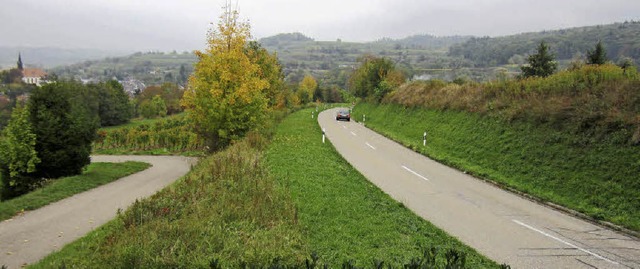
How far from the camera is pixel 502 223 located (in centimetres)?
915

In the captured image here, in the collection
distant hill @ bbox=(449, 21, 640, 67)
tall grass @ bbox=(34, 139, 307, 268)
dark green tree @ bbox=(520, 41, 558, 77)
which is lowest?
tall grass @ bbox=(34, 139, 307, 268)

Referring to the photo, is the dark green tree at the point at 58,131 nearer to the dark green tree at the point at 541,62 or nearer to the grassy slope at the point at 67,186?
the grassy slope at the point at 67,186

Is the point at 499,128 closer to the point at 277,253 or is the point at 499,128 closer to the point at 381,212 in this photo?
the point at 381,212

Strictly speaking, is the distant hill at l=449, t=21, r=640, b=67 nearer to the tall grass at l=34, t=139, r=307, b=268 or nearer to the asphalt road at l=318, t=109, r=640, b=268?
the asphalt road at l=318, t=109, r=640, b=268

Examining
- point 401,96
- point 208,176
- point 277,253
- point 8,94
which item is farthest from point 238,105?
point 8,94

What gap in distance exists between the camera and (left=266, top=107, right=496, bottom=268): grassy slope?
22.8 feet

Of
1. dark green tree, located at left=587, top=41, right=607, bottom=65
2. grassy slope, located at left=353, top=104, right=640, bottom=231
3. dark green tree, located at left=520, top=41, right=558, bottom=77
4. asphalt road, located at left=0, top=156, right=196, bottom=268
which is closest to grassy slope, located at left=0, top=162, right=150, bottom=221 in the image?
asphalt road, located at left=0, top=156, right=196, bottom=268

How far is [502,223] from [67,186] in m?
18.0

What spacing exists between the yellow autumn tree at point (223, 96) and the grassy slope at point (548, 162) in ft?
31.1

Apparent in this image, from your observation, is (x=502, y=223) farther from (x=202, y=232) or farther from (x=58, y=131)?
(x=58, y=131)

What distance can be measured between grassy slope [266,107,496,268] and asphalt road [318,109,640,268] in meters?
0.62

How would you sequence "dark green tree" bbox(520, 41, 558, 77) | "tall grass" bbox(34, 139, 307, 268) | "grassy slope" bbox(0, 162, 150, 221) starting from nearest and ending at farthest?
"tall grass" bbox(34, 139, 307, 268), "grassy slope" bbox(0, 162, 150, 221), "dark green tree" bbox(520, 41, 558, 77)

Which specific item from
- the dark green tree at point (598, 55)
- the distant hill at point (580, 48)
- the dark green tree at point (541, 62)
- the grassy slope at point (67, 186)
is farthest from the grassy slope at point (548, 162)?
the distant hill at point (580, 48)

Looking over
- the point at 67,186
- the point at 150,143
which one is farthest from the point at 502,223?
the point at 150,143
